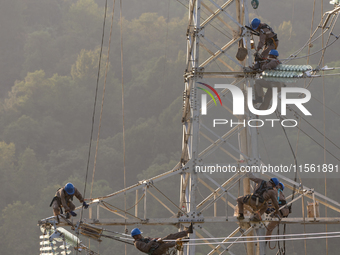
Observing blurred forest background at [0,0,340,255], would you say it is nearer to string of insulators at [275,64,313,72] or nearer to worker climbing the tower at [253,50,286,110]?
worker climbing the tower at [253,50,286,110]

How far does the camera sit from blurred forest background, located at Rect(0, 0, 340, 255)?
67.7 m

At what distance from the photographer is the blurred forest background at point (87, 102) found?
67.7 meters


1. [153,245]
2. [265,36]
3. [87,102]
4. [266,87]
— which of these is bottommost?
[153,245]

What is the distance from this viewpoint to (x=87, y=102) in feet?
278

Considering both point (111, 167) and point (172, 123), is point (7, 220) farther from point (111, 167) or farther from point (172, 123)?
point (172, 123)

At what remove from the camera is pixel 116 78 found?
89.3 m

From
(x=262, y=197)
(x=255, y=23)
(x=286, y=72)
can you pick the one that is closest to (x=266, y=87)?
(x=286, y=72)

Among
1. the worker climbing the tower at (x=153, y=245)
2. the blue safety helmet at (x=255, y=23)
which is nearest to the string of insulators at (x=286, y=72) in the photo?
the blue safety helmet at (x=255, y=23)

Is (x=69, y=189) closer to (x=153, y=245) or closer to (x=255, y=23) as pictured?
(x=153, y=245)

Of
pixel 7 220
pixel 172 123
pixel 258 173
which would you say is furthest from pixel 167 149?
pixel 258 173

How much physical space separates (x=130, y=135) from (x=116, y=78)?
14.1 meters

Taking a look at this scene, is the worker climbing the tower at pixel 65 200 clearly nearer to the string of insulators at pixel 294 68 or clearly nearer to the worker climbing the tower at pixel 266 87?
the worker climbing the tower at pixel 266 87

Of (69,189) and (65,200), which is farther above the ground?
(69,189)

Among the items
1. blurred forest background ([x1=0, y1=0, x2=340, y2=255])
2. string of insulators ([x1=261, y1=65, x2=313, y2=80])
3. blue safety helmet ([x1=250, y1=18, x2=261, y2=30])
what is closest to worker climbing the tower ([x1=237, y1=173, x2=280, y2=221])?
string of insulators ([x1=261, y1=65, x2=313, y2=80])
